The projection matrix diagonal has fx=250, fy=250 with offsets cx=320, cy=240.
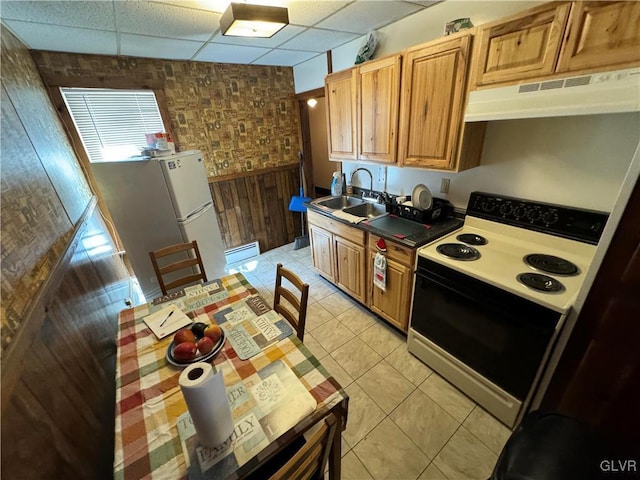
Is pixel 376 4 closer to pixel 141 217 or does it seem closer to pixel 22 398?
pixel 141 217

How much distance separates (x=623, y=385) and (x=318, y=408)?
1215 mm

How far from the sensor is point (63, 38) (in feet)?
6.11

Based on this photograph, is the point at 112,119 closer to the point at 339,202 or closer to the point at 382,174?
the point at 339,202

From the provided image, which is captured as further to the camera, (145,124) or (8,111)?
(145,124)

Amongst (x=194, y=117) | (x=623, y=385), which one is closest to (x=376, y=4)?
(x=194, y=117)

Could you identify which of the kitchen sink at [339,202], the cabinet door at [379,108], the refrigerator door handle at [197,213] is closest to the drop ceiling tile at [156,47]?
the refrigerator door handle at [197,213]

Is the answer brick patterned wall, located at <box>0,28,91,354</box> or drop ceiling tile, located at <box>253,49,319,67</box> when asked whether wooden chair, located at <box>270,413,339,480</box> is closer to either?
brick patterned wall, located at <box>0,28,91,354</box>

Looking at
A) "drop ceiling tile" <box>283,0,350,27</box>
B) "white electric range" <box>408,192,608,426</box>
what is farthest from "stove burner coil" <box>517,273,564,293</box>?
"drop ceiling tile" <box>283,0,350,27</box>

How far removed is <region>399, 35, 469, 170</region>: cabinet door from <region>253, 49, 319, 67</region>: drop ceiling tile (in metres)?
1.54

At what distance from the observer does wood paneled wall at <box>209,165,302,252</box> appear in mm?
3334

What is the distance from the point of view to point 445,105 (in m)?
1.64

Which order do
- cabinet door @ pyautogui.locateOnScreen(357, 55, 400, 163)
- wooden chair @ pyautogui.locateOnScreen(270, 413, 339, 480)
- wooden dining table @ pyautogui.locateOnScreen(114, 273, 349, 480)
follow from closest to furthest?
wooden chair @ pyautogui.locateOnScreen(270, 413, 339, 480)
wooden dining table @ pyautogui.locateOnScreen(114, 273, 349, 480)
cabinet door @ pyautogui.locateOnScreen(357, 55, 400, 163)

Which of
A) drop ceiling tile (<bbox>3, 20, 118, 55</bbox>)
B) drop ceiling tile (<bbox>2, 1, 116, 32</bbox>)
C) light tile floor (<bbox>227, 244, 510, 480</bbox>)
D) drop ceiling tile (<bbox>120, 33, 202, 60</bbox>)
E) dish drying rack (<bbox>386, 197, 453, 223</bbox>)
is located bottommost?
light tile floor (<bbox>227, 244, 510, 480</bbox>)

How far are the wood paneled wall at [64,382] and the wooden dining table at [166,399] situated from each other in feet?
0.60
